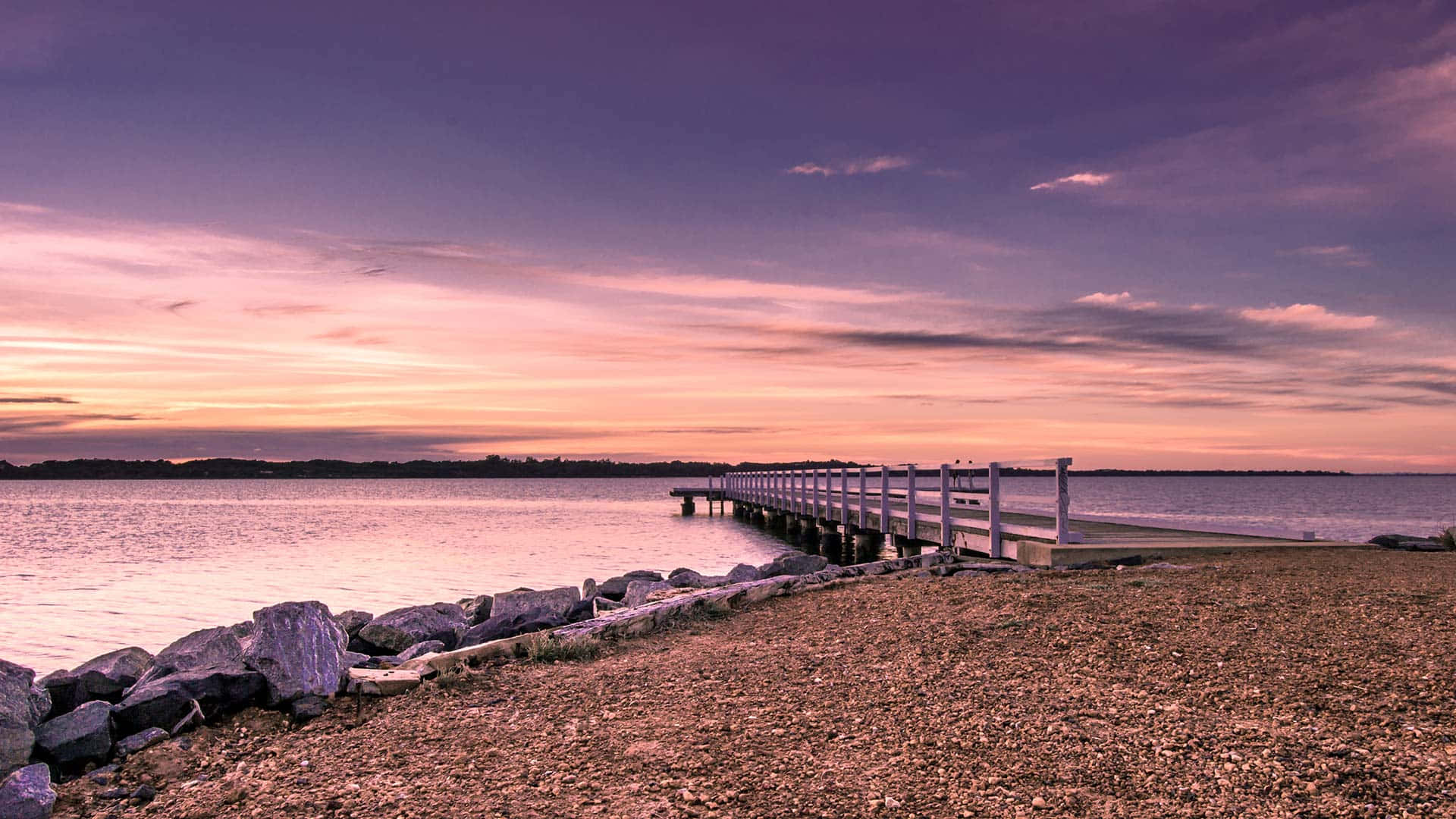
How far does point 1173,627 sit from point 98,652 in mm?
15347

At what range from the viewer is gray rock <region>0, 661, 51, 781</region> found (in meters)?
5.77

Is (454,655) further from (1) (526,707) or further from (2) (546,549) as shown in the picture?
(2) (546,549)

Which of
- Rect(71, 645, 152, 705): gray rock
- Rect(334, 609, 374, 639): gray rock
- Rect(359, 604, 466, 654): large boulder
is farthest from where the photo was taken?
Rect(334, 609, 374, 639): gray rock

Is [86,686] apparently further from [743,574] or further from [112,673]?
[743,574]

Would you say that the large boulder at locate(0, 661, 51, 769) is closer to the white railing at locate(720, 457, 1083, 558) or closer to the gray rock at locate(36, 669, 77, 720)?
the gray rock at locate(36, 669, 77, 720)

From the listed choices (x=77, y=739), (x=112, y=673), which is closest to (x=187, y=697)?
(x=77, y=739)

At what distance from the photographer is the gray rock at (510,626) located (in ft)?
30.7

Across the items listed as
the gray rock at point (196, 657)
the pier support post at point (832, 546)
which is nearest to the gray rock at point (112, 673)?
the gray rock at point (196, 657)

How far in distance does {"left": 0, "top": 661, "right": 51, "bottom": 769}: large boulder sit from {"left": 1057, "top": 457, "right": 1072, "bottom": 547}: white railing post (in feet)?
33.3

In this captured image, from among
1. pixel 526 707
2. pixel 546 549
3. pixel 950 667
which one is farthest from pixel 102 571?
pixel 950 667

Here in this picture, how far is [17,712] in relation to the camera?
19.8 ft

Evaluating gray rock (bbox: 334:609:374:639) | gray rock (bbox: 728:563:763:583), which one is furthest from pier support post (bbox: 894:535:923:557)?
gray rock (bbox: 334:609:374:639)

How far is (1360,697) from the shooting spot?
17.7ft

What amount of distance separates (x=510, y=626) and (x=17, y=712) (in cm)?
407
